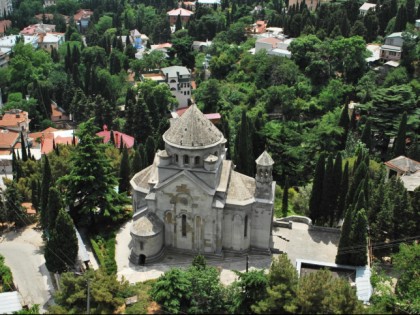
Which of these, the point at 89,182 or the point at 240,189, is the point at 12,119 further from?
the point at 240,189

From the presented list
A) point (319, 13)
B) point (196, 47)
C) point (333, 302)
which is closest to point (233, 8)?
point (196, 47)

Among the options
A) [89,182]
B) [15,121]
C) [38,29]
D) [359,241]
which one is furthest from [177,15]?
[359,241]

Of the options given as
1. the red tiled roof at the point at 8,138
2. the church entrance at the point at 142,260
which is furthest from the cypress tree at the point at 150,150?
the red tiled roof at the point at 8,138

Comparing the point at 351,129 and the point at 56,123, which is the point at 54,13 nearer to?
the point at 56,123

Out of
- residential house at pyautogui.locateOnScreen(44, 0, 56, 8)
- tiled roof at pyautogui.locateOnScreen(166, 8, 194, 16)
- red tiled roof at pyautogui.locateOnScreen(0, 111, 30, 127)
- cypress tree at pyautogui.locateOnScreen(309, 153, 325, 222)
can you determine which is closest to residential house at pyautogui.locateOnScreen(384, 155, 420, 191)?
cypress tree at pyautogui.locateOnScreen(309, 153, 325, 222)

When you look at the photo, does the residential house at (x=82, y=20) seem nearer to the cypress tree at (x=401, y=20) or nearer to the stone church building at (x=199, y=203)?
the cypress tree at (x=401, y=20)
